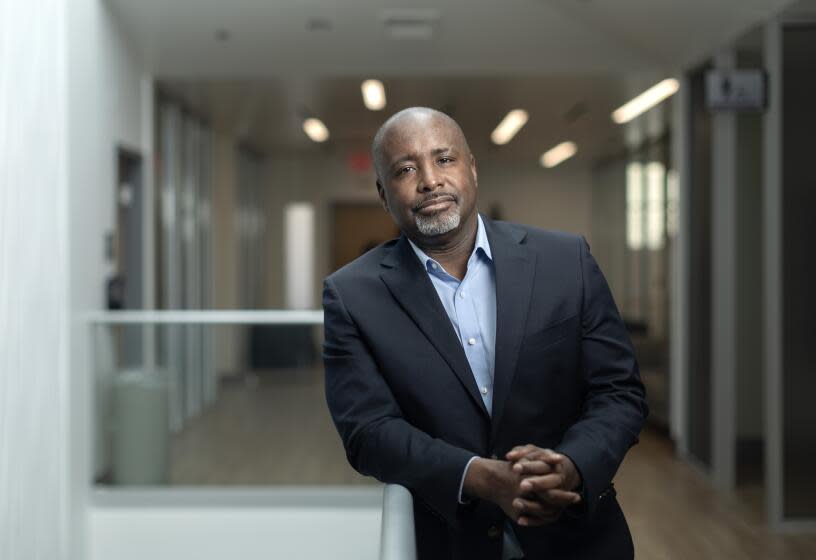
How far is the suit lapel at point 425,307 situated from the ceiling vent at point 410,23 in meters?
4.77

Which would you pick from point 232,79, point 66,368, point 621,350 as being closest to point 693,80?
point 232,79

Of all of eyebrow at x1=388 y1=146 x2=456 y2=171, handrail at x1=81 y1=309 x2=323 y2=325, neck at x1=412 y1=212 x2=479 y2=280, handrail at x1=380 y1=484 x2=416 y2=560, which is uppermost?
eyebrow at x1=388 y1=146 x2=456 y2=171

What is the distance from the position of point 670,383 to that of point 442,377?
591 cm

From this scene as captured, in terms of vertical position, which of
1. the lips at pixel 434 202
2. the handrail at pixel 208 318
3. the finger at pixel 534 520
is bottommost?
the finger at pixel 534 520

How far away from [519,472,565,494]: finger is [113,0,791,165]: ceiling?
429cm

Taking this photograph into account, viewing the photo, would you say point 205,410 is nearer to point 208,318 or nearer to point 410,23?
point 208,318

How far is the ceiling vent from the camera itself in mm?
6301

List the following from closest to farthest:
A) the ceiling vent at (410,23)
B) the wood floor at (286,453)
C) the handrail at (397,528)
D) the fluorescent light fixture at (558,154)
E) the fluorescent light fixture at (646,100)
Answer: the handrail at (397,528), the wood floor at (286,453), the ceiling vent at (410,23), the fluorescent light fixture at (646,100), the fluorescent light fixture at (558,154)

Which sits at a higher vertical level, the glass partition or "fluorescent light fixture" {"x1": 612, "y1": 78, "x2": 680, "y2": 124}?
"fluorescent light fixture" {"x1": 612, "y1": 78, "x2": 680, "y2": 124}

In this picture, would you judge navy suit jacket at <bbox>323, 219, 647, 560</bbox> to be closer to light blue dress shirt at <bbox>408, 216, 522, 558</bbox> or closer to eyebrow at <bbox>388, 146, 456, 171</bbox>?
light blue dress shirt at <bbox>408, 216, 522, 558</bbox>

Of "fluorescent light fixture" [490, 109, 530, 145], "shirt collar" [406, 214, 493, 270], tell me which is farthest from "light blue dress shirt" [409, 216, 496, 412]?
"fluorescent light fixture" [490, 109, 530, 145]

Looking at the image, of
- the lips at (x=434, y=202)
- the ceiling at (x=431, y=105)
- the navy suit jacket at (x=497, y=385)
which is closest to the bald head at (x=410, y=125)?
the lips at (x=434, y=202)

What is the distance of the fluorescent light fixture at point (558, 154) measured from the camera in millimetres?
8641

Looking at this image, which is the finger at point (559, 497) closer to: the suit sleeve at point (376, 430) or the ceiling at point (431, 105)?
the suit sleeve at point (376, 430)
